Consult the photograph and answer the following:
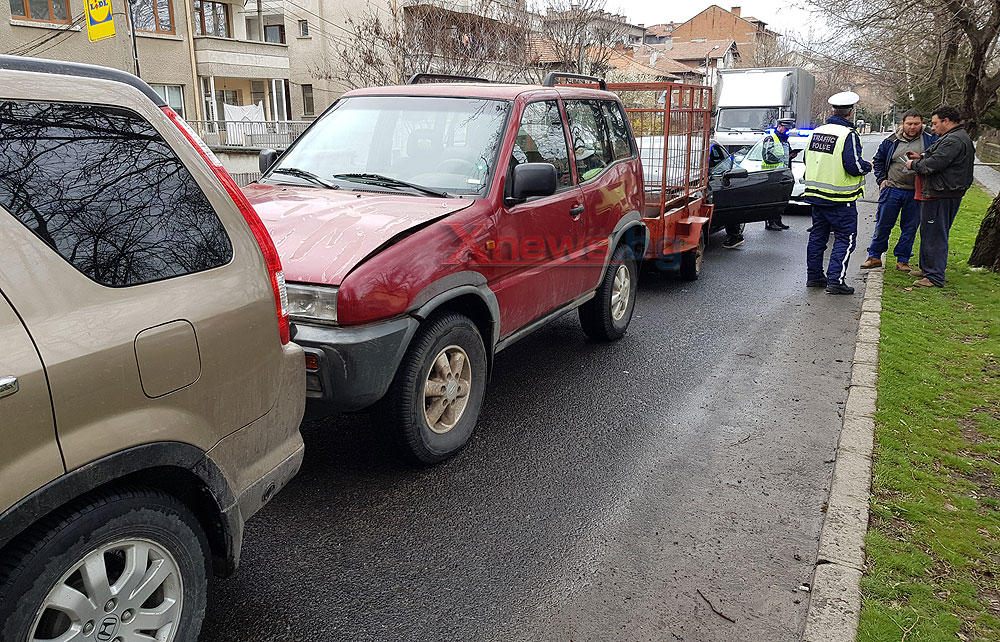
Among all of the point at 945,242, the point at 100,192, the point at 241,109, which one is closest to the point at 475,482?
the point at 100,192

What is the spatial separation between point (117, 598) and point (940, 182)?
8750 millimetres

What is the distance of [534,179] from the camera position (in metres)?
4.48

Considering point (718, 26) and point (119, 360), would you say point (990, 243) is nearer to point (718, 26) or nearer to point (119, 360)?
point (119, 360)

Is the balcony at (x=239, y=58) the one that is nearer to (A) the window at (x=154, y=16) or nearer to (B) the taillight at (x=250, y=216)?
(A) the window at (x=154, y=16)

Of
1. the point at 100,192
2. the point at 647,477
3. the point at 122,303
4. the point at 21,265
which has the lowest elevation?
the point at 647,477

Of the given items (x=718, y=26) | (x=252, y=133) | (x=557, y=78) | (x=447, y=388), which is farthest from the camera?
(x=718, y=26)

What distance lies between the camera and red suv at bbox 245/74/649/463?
143 inches

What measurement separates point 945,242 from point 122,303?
887 cm

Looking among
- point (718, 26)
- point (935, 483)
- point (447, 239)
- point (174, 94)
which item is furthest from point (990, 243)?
point (718, 26)

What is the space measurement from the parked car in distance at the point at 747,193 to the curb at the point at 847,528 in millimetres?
5146

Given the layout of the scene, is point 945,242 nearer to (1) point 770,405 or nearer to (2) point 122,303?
A: (1) point 770,405

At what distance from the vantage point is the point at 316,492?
400 centimetres

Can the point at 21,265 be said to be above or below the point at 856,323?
above

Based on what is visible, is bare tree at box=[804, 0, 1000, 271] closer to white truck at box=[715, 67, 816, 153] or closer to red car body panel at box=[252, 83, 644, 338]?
white truck at box=[715, 67, 816, 153]
